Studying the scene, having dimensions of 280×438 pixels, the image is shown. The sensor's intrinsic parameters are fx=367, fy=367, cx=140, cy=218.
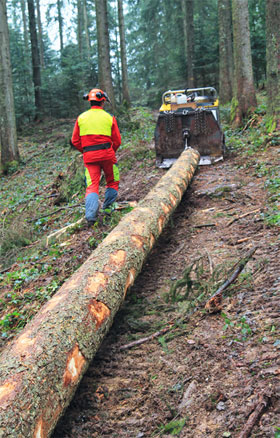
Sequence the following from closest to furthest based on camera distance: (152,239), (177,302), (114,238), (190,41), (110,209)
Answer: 1. (177,302)
2. (114,238)
3. (152,239)
4. (110,209)
5. (190,41)

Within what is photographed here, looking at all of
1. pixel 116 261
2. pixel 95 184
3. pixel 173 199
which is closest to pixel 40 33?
pixel 95 184

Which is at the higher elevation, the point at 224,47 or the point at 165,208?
the point at 224,47

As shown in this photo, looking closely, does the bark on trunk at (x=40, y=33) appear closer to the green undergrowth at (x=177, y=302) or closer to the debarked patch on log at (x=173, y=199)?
the debarked patch on log at (x=173, y=199)

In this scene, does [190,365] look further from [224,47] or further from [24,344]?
[224,47]

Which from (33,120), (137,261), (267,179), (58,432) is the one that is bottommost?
(58,432)

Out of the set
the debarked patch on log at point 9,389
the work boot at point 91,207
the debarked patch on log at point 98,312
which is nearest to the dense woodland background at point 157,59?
the work boot at point 91,207

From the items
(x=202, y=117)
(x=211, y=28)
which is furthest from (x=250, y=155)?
(x=211, y=28)

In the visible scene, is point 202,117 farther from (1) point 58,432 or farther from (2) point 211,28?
(2) point 211,28

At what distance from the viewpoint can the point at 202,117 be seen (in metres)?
8.84

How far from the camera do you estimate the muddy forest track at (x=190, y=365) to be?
6.91ft

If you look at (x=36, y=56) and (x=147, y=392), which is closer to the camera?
(x=147, y=392)

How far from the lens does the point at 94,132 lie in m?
5.86

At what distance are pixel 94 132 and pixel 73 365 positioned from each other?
4099 mm

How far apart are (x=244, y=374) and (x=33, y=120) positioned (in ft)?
74.6
